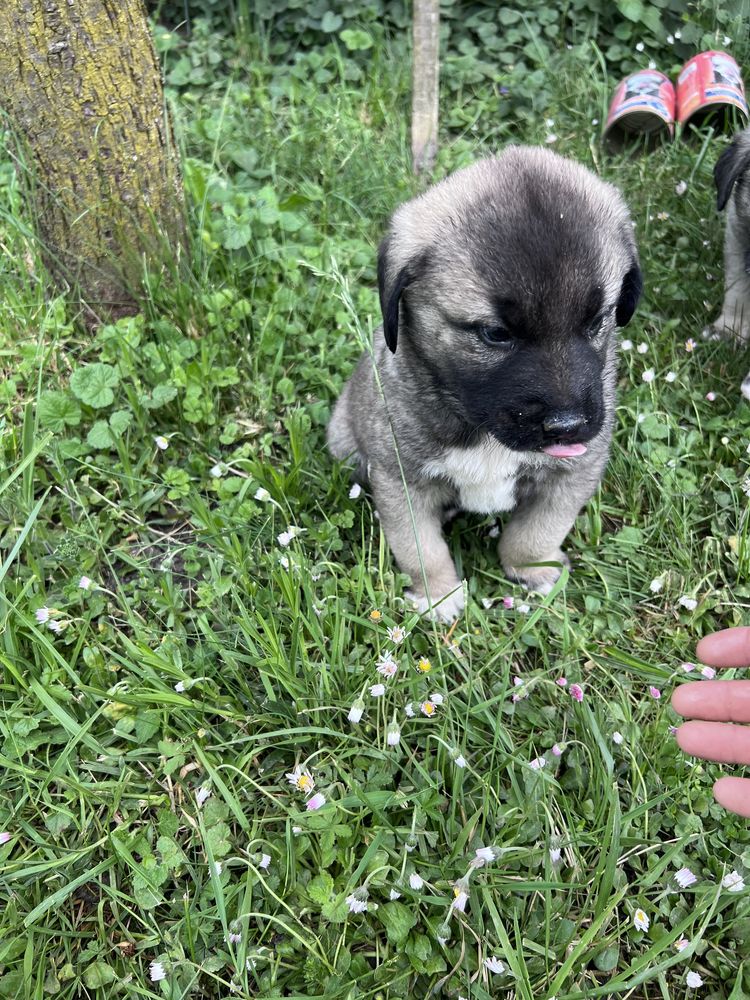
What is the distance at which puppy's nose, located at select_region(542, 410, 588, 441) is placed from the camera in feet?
6.51

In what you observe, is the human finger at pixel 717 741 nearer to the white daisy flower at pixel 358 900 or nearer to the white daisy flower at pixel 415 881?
the white daisy flower at pixel 415 881

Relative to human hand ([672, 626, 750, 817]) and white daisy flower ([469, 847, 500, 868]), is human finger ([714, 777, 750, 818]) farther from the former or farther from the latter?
white daisy flower ([469, 847, 500, 868])

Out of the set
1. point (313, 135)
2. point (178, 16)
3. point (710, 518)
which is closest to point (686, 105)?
point (313, 135)

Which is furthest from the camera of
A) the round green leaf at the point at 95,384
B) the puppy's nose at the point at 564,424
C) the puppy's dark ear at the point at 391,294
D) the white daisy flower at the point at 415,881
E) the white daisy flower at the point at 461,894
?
the round green leaf at the point at 95,384

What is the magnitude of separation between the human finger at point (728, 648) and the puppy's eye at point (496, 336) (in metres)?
0.90

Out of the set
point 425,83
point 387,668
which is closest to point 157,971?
point 387,668

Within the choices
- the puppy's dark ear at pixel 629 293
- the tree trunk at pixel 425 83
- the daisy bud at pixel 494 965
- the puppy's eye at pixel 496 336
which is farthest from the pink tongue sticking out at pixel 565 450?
the tree trunk at pixel 425 83

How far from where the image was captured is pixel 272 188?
11.8 feet

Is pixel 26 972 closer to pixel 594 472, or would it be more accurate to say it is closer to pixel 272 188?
pixel 594 472

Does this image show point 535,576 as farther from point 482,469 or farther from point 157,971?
point 157,971

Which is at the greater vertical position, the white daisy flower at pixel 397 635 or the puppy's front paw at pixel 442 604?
the white daisy flower at pixel 397 635

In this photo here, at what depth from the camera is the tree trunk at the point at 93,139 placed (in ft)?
8.59

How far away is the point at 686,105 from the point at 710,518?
2.25 meters

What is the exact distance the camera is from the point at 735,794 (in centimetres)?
176
